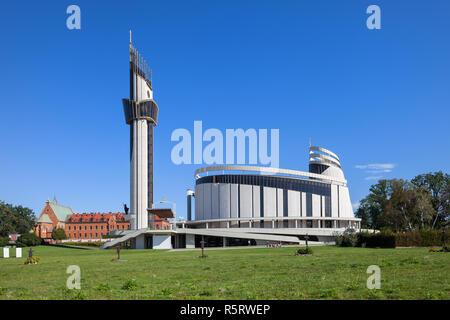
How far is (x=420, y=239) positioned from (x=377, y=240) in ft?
20.4

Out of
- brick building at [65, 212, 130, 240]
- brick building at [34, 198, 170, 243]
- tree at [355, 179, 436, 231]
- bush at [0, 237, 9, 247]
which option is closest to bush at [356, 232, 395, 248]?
tree at [355, 179, 436, 231]

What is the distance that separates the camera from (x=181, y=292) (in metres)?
14.3

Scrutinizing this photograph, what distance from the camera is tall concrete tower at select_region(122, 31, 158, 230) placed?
89562mm

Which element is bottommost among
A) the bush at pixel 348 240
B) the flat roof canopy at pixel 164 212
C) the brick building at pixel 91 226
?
the brick building at pixel 91 226

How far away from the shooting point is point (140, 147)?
298ft

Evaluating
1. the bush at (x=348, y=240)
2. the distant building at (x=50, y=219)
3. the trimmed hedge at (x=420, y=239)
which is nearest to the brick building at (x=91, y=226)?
the distant building at (x=50, y=219)

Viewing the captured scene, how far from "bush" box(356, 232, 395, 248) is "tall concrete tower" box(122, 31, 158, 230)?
4922cm

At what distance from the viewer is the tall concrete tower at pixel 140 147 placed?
89.6 metres

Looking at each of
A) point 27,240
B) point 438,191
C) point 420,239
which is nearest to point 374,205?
point 438,191

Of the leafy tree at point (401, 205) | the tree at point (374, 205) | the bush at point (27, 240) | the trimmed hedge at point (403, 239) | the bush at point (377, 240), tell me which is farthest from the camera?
the tree at point (374, 205)

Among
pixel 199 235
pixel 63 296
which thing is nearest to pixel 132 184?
pixel 199 235

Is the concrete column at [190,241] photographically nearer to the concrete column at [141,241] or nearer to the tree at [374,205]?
the concrete column at [141,241]

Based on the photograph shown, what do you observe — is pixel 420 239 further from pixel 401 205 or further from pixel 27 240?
pixel 27 240

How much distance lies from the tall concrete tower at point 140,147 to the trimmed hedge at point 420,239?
176ft
